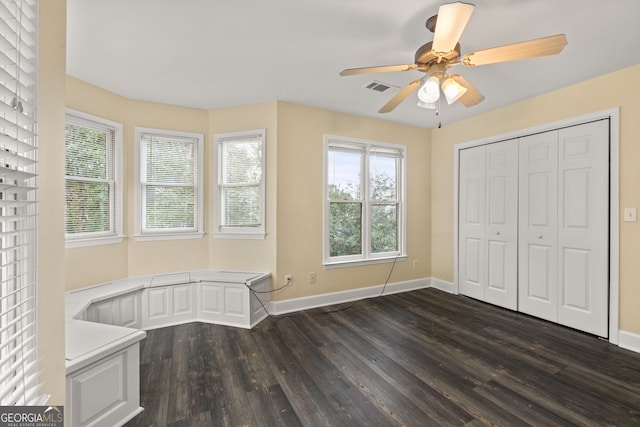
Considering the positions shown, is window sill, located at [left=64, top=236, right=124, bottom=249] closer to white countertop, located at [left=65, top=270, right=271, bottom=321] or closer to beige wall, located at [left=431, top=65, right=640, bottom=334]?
white countertop, located at [left=65, top=270, right=271, bottom=321]

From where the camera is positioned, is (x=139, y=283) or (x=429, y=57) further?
(x=139, y=283)

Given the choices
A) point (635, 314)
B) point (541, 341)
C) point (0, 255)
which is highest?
point (0, 255)

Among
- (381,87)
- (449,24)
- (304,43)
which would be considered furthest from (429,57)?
(381,87)

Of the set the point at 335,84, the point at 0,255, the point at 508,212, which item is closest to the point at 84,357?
the point at 0,255

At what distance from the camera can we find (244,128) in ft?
11.3

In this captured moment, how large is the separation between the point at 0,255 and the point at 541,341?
382 centimetres

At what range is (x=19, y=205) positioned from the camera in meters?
0.85

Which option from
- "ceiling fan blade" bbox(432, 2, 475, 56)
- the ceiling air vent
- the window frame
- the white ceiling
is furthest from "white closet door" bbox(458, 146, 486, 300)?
the window frame

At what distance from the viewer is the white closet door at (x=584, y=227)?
2.67 meters

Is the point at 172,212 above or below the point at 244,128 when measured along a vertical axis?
below

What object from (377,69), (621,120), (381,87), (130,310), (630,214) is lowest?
(130,310)

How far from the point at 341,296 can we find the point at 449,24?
3.16 m

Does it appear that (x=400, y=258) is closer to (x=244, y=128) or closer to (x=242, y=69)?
(x=244, y=128)

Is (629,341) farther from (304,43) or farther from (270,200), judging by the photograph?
(304,43)
